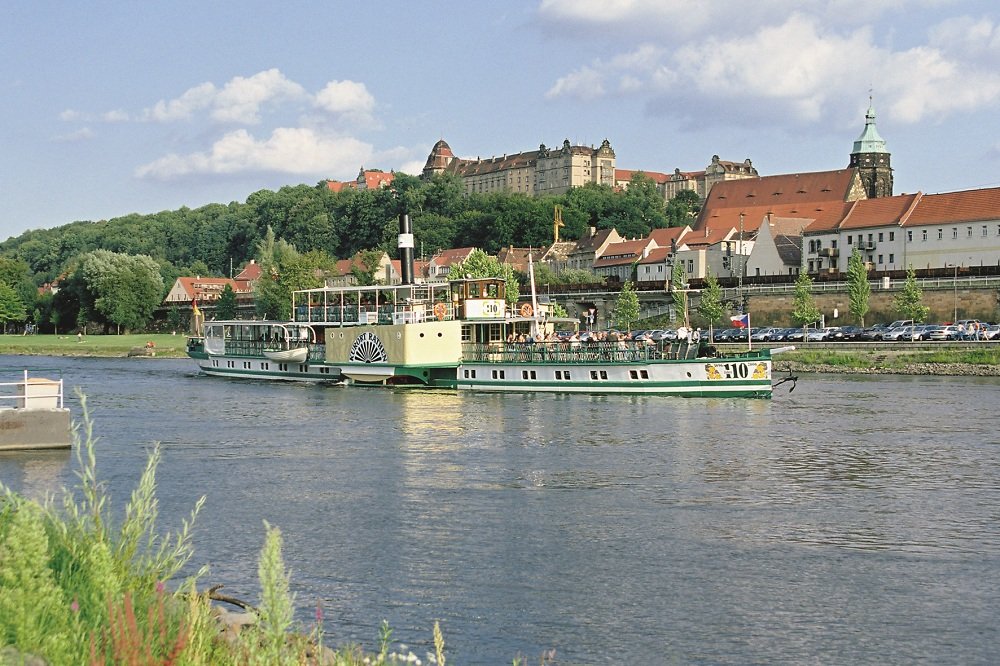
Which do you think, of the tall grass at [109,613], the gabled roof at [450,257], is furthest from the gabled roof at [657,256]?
the tall grass at [109,613]

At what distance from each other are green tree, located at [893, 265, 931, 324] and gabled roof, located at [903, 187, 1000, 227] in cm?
1485

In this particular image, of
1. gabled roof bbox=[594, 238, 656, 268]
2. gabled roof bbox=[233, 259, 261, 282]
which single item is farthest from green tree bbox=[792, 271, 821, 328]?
gabled roof bbox=[233, 259, 261, 282]

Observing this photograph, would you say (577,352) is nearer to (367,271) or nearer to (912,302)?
(912,302)

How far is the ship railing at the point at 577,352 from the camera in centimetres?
4756

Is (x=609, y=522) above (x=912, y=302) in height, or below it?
below

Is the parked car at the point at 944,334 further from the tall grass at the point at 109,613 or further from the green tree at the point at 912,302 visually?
the tall grass at the point at 109,613

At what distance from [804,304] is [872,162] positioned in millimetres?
60058

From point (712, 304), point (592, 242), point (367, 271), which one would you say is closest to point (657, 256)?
point (592, 242)

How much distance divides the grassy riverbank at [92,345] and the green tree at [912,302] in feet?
193

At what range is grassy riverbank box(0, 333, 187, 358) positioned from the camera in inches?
4003

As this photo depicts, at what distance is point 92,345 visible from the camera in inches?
4215

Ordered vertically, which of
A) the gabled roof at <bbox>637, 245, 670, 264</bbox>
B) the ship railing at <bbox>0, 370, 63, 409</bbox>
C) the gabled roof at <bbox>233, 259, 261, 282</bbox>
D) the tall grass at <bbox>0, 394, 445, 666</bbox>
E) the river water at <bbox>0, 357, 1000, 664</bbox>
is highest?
the gabled roof at <bbox>233, 259, 261, 282</bbox>

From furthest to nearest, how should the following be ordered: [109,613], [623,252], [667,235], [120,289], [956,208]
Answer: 1. [623,252]
2. [667,235]
3. [120,289]
4. [956,208]
5. [109,613]

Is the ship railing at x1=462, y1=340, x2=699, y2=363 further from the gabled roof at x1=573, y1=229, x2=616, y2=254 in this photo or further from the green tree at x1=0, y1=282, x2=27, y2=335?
the green tree at x1=0, y1=282, x2=27, y2=335
